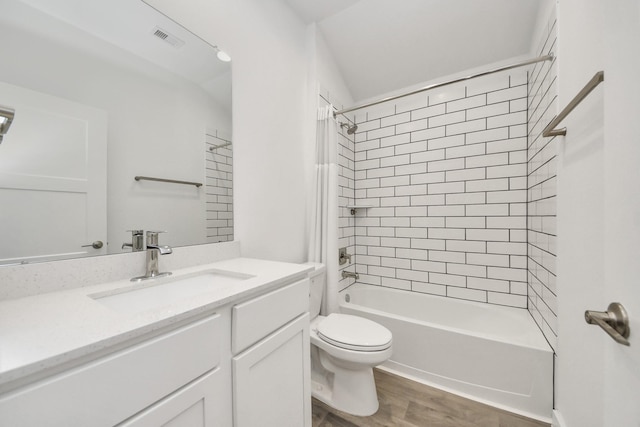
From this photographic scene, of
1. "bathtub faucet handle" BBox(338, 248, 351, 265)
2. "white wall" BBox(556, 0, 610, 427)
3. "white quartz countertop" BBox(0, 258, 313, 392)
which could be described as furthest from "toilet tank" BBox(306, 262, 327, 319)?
"white wall" BBox(556, 0, 610, 427)

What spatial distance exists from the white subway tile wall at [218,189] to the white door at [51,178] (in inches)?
16.9

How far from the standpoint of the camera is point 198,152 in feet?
4.10

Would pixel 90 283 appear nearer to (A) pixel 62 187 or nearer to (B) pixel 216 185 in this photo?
(A) pixel 62 187

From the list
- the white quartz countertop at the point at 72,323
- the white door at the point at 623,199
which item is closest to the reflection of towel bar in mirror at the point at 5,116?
the white quartz countertop at the point at 72,323

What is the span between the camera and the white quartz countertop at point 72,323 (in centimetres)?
40

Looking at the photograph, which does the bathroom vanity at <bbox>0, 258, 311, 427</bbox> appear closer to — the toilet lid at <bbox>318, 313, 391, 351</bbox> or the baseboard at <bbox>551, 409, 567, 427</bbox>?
the toilet lid at <bbox>318, 313, 391, 351</bbox>

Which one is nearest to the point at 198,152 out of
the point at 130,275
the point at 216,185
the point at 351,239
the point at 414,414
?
the point at 216,185

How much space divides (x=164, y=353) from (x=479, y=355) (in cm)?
174

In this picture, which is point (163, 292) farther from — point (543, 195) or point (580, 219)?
point (543, 195)

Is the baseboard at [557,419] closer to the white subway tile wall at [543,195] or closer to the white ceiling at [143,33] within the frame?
the white subway tile wall at [543,195]

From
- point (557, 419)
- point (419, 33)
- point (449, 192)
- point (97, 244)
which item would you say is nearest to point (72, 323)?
point (97, 244)

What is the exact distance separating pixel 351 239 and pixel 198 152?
168 cm

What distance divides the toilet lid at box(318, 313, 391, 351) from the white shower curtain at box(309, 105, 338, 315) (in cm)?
21

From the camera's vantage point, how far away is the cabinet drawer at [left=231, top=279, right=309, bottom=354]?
746 mm
